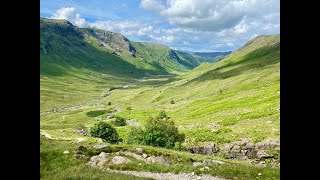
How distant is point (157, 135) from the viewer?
65562mm

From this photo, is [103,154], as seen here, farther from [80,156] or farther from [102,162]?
[102,162]

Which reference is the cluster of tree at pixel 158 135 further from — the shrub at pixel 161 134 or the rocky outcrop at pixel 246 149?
the rocky outcrop at pixel 246 149

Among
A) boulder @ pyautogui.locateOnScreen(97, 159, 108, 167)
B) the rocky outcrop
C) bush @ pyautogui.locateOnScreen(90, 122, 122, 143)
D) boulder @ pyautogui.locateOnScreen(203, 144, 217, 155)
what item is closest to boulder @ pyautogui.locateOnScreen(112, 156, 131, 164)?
boulder @ pyautogui.locateOnScreen(97, 159, 108, 167)

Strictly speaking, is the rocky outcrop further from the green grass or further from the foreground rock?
the foreground rock

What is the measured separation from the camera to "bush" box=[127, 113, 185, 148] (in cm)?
6506

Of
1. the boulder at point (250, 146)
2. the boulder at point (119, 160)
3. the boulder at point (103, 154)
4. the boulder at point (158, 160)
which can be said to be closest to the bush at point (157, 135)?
the boulder at point (250, 146)

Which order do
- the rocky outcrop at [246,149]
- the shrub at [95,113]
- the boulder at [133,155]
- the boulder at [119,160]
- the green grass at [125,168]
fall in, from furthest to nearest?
the shrub at [95,113] < the rocky outcrop at [246,149] < the boulder at [133,155] < the boulder at [119,160] < the green grass at [125,168]

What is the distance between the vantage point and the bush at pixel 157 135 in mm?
65062

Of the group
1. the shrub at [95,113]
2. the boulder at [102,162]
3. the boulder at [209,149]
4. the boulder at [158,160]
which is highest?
the boulder at [102,162]
